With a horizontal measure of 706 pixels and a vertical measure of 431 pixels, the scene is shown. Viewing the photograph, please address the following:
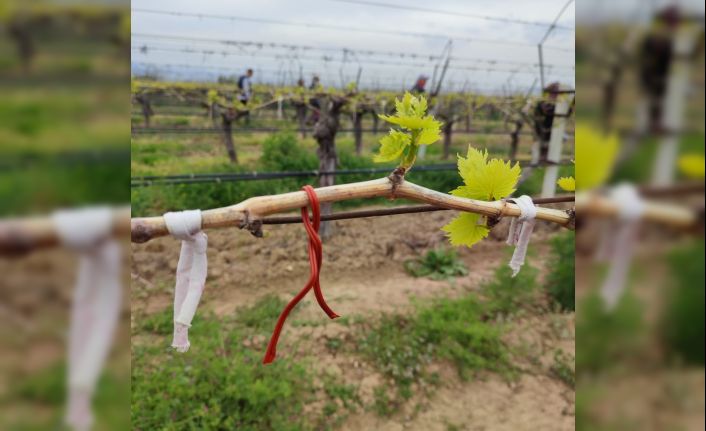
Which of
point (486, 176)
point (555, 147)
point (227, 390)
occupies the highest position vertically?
point (555, 147)

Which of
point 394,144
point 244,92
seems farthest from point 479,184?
point 244,92

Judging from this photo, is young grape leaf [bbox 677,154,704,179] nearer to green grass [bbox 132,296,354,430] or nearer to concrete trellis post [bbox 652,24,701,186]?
concrete trellis post [bbox 652,24,701,186]

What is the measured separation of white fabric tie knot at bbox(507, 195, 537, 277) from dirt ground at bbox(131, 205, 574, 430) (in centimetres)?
111

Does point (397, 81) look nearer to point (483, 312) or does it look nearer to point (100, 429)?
point (483, 312)

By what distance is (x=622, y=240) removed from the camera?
324 millimetres

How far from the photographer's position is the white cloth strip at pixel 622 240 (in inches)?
12.0

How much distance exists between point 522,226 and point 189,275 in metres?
0.34

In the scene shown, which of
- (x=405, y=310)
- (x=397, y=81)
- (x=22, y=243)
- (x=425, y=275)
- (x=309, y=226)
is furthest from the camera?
(x=397, y=81)

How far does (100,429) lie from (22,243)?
97mm

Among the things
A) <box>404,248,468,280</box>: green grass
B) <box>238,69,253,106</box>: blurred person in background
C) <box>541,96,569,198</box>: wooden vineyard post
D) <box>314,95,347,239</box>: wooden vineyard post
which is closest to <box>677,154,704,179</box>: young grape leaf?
<box>404,248,468,280</box>: green grass

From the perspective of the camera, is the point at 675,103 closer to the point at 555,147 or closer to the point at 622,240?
the point at 622,240

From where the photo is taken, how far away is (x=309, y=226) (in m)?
0.42

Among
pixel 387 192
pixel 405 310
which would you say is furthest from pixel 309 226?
pixel 405 310

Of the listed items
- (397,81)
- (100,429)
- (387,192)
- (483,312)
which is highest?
(397,81)
